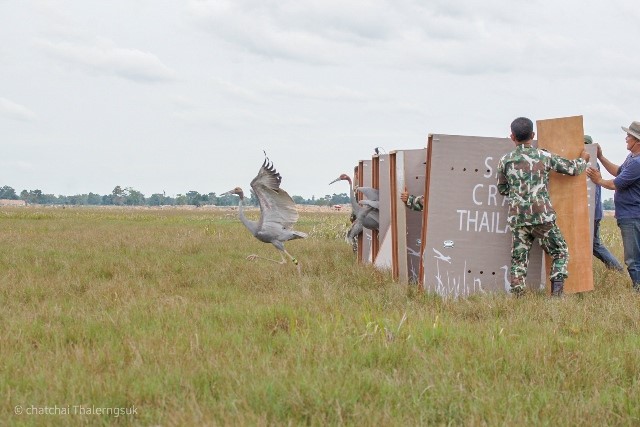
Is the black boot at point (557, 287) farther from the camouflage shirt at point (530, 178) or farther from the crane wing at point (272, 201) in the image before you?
the crane wing at point (272, 201)

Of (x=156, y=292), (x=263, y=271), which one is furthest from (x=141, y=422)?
(x=263, y=271)

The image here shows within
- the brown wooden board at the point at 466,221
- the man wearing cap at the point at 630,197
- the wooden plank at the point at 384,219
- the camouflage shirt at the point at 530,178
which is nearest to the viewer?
the camouflage shirt at the point at 530,178

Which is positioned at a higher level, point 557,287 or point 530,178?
point 530,178

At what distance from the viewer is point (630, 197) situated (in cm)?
839

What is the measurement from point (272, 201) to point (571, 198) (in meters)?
4.79

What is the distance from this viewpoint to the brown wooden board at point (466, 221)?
8117mm

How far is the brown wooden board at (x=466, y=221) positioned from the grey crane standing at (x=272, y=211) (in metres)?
3.08

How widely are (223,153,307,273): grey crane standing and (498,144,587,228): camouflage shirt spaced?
13.2ft

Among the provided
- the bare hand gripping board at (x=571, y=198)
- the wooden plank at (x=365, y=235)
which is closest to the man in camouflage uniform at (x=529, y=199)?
the bare hand gripping board at (x=571, y=198)

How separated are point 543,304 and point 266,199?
5.12 metres

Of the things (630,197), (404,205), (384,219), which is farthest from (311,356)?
(384,219)

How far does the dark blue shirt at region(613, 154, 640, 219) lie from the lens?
323 inches

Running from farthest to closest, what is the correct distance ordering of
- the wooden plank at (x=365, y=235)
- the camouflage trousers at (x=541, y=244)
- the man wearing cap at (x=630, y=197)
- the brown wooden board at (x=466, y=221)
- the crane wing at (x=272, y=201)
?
the wooden plank at (x=365, y=235) → the crane wing at (x=272, y=201) → the man wearing cap at (x=630, y=197) → the brown wooden board at (x=466, y=221) → the camouflage trousers at (x=541, y=244)

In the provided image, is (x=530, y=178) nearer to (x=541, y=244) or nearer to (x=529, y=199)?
(x=529, y=199)
